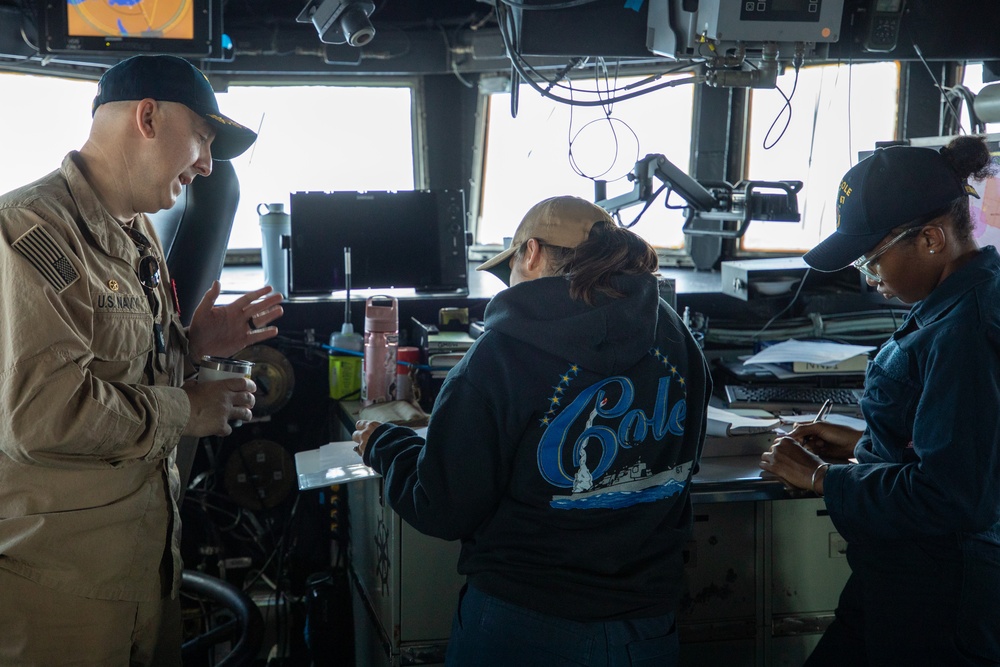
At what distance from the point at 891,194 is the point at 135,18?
7.89 ft

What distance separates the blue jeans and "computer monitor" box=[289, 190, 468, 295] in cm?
144

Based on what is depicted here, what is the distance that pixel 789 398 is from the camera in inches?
98.8

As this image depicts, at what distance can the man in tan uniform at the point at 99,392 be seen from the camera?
1372 mm

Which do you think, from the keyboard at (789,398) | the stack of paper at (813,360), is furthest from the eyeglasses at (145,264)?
the stack of paper at (813,360)

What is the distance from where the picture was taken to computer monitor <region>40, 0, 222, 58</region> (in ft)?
9.20

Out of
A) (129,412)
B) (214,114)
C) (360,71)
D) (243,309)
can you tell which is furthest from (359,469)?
(360,71)

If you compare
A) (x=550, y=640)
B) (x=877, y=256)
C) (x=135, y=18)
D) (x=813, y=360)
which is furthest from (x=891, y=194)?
(x=135, y=18)

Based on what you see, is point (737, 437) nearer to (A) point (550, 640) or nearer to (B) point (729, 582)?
(B) point (729, 582)

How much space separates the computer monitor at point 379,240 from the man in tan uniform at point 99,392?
0.98 meters

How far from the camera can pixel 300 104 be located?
3.64 m

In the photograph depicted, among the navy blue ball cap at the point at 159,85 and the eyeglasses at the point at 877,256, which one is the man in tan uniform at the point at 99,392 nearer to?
the navy blue ball cap at the point at 159,85

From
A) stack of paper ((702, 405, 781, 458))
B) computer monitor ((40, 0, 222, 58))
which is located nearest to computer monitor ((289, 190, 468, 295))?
computer monitor ((40, 0, 222, 58))

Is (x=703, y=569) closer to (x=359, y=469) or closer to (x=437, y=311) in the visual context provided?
(x=359, y=469)

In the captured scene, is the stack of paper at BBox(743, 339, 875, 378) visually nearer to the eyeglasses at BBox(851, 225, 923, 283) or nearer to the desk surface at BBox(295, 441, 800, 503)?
the desk surface at BBox(295, 441, 800, 503)
